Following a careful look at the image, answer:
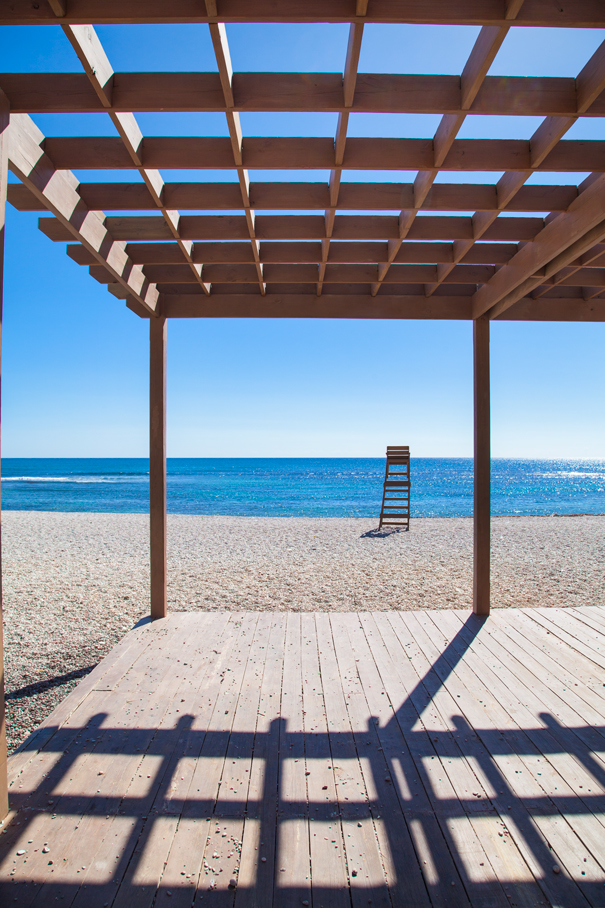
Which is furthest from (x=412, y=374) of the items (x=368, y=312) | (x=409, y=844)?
(x=409, y=844)

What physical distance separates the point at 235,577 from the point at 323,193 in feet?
15.5

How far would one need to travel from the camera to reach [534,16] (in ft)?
4.19

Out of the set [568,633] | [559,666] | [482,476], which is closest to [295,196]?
[482,476]

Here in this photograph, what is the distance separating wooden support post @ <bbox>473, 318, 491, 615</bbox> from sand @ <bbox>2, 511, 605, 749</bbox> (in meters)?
1.11

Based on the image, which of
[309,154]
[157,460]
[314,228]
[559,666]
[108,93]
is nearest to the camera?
[108,93]

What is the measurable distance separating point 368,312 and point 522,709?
107 inches

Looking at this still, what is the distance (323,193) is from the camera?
219cm

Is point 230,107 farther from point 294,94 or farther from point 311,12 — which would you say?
point 311,12

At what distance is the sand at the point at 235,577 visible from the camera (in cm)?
351

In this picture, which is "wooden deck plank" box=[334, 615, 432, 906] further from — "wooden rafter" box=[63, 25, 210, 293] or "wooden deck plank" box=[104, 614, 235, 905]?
"wooden rafter" box=[63, 25, 210, 293]

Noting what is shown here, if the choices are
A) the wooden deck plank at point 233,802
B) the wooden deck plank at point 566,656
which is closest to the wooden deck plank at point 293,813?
the wooden deck plank at point 233,802

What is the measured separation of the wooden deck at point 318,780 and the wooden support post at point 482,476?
2.07ft

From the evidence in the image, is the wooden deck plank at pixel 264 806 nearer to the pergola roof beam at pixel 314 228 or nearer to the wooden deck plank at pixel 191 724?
the wooden deck plank at pixel 191 724

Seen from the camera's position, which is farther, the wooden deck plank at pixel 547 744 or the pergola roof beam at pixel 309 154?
the pergola roof beam at pixel 309 154
